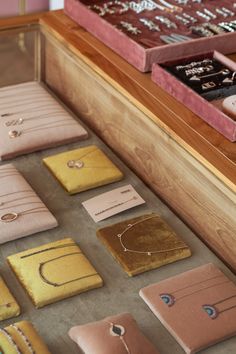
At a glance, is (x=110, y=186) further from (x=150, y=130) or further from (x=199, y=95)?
(x=199, y=95)

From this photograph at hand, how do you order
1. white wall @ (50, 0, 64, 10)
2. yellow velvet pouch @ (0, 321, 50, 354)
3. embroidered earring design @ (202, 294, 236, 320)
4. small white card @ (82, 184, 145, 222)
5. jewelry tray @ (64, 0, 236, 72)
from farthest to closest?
white wall @ (50, 0, 64, 10), jewelry tray @ (64, 0, 236, 72), small white card @ (82, 184, 145, 222), embroidered earring design @ (202, 294, 236, 320), yellow velvet pouch @ (0, 321, 50, 354)

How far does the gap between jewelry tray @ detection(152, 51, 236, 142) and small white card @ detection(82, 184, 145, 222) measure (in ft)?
0.78

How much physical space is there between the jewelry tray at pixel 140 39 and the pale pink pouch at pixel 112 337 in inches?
26.8

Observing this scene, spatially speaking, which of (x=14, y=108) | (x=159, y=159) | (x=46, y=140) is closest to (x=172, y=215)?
(x=159, y=159)

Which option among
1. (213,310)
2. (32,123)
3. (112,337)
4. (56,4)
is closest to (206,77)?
(32,123)

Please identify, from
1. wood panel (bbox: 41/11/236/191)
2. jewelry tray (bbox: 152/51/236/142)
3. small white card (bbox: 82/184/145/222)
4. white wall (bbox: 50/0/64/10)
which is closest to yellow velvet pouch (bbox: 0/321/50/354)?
small white card (bbox: 82/184/145/222)

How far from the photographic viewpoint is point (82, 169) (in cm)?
151

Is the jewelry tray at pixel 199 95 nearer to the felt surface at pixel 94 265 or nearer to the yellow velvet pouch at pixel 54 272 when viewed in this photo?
the felt surface at pixel 94 265

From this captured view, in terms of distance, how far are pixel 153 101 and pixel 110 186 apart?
0.74 feet

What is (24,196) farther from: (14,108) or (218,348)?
(218,348)

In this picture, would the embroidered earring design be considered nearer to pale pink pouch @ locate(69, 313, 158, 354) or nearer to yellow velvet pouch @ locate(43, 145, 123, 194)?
pale pink pouch @ locate(69, 313, 158, 354)

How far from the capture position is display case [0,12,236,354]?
1174mm

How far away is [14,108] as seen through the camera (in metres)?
1.68

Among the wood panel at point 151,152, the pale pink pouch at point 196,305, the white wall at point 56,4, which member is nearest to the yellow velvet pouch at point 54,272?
the pale pink pouch at point 196,305
